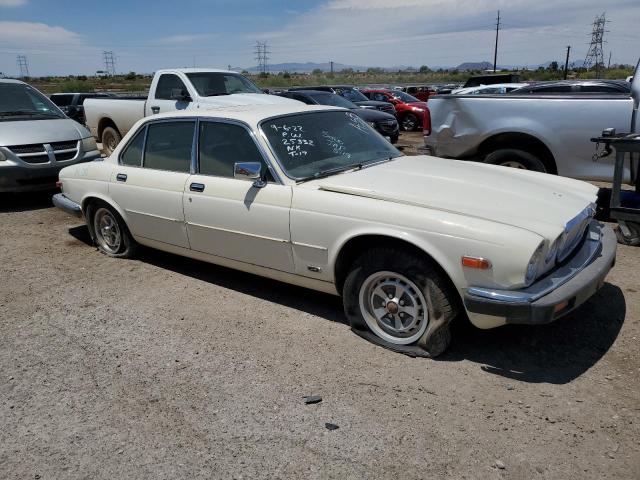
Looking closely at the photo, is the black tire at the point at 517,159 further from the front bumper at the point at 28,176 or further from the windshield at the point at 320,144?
the front bumper at the point at 28,176

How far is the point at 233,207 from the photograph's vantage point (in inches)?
171

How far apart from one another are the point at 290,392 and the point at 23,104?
25.9 ft

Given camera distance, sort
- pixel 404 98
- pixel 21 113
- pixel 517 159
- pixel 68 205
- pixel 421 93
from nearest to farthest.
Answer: pixel 68 205
pixel 517 159
pixel 21 113
pixel 404 98
pixel 421 93

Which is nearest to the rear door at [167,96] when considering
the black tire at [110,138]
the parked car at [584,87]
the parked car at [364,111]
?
the black tire at [110,138]

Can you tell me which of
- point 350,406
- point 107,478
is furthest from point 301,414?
point 107,478

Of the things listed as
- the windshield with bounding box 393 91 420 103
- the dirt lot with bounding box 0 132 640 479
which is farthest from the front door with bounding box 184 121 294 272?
the windshield with bounding box 393 91 420 103

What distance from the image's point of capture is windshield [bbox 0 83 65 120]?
864 centimetres

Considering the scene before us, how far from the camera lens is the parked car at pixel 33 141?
7930 millimetres

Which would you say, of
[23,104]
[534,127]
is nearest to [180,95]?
[23,104]

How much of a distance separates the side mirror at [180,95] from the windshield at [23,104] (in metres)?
1.95

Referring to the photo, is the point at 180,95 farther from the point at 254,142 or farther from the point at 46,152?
the point at 254,142

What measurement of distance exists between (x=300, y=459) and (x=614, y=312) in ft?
9.24

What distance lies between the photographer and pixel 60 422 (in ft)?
10.4

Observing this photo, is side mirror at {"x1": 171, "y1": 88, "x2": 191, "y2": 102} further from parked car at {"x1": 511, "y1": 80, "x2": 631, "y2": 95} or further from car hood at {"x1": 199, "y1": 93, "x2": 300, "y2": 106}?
parked car at {"x1": 511, "y1": 80, "x2": 631, "y2": 95}
